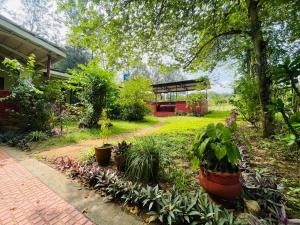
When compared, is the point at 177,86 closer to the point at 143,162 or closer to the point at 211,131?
the point at 143,162

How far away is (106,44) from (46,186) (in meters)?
4.05

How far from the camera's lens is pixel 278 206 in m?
1.91

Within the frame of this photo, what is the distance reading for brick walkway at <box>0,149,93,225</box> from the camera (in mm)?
1957

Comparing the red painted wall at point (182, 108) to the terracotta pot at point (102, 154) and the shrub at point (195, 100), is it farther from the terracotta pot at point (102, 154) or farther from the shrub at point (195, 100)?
the terracotta pot at point (102, 154)

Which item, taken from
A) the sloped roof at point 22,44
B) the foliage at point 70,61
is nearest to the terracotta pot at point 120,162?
the sloped roof at point 22,44

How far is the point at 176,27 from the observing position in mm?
5426

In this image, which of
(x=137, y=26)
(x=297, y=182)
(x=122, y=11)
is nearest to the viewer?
(x=297, y=182)

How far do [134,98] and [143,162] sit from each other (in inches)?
356

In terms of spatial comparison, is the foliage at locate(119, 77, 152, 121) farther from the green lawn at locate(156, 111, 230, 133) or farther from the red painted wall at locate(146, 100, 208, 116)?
the red painted wall at locate(146, 100, 208, 116)

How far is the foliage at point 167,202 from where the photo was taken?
5.85 feet

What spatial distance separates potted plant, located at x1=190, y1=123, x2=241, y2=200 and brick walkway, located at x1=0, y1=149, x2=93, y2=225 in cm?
154

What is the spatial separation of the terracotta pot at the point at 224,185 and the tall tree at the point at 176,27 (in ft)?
12.4

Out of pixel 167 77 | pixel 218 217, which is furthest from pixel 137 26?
pixel 167 77

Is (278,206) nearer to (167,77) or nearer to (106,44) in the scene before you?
(106,44)
